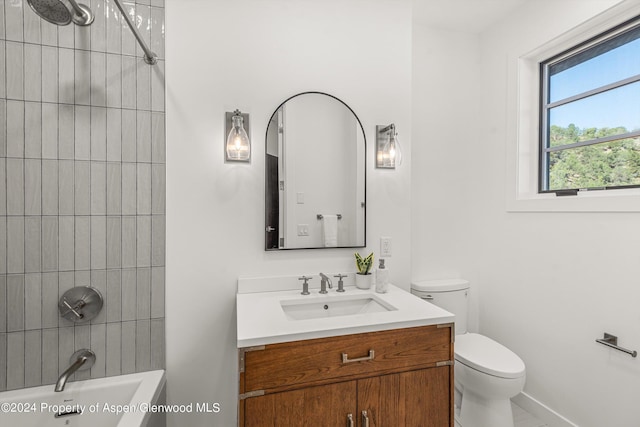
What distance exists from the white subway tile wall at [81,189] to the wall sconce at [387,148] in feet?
3.78

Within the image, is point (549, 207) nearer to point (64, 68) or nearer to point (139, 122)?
point (139, 122)

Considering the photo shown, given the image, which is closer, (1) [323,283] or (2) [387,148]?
(1) [323,283]

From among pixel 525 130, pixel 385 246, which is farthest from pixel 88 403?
pixel 525 130

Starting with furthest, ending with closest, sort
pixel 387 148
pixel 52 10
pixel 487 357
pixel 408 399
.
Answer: pixel 387 148 < pixel 487 357 < pixel 408 399 < pixel 52 10

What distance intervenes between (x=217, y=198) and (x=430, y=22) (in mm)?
1930

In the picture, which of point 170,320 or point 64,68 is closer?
point 64,68

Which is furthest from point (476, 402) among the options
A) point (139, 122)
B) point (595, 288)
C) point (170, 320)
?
point (139, 122)

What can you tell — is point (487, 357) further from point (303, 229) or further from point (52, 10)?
point (52, 10)

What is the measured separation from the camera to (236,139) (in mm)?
1521

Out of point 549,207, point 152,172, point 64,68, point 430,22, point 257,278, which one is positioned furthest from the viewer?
point 430,22

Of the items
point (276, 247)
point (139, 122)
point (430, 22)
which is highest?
point (430, 22)

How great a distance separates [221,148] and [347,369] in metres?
1.18

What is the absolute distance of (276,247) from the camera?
1626 millimetres

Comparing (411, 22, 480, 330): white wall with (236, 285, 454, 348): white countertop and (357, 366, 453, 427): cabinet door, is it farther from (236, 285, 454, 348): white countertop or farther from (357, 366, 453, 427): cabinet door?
(357, 366, 453, 427): cabinet door
